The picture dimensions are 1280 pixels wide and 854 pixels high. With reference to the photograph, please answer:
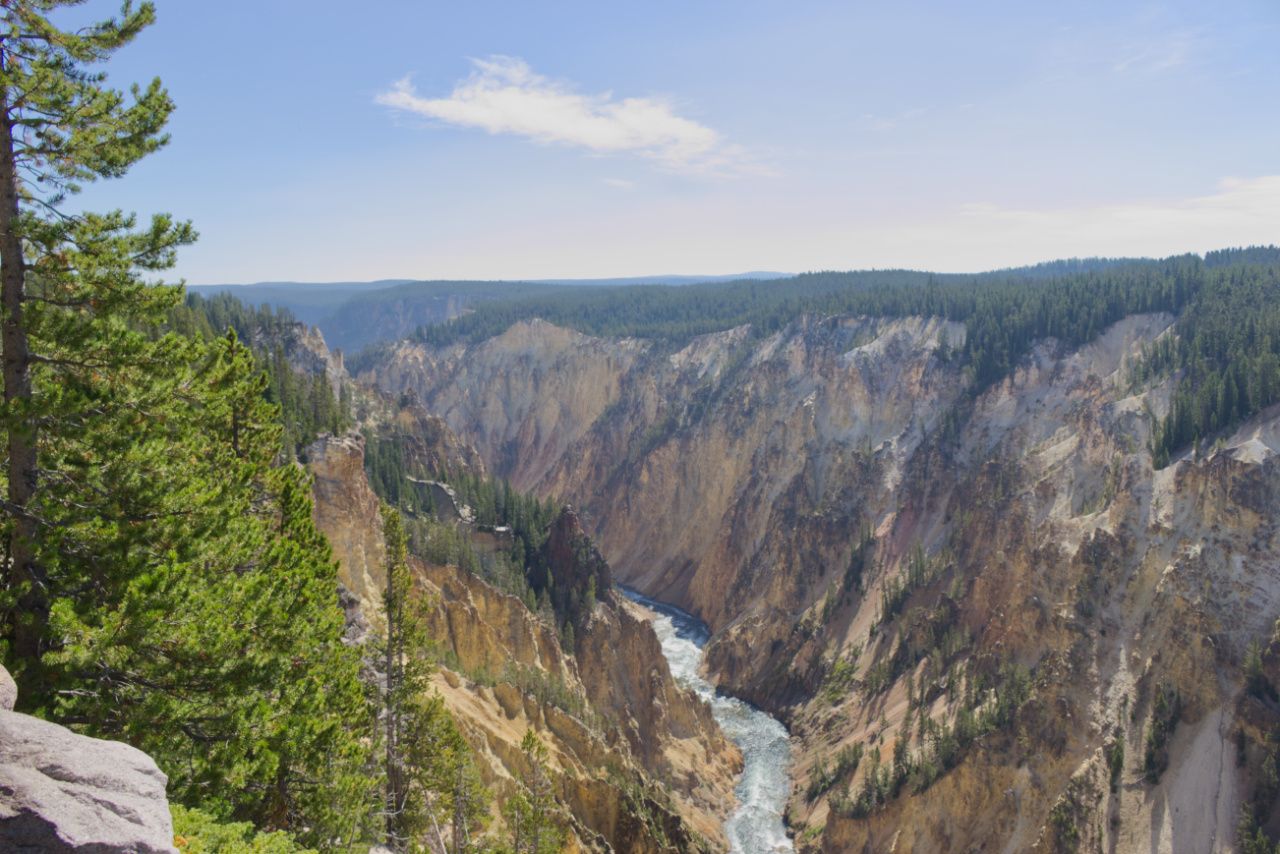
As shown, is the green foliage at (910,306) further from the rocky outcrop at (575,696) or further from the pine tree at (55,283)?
the pine tree at (55,283)

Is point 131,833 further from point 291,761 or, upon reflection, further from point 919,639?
point 919,639

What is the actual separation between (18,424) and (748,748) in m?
63.6

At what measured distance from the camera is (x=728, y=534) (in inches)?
3971

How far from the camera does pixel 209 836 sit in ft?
39.3

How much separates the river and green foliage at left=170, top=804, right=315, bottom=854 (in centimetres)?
4475

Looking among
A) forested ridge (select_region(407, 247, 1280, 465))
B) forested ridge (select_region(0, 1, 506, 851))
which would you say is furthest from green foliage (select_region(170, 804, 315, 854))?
forested ridge (select_region(407, 247, 1280, 465))

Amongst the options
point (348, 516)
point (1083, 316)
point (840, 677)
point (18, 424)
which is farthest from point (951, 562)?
point (18, 424)

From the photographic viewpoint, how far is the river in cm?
5466

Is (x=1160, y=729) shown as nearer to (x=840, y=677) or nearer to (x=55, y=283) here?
(x=840, y=677)

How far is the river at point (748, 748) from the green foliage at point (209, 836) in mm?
44751

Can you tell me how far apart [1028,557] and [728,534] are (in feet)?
142

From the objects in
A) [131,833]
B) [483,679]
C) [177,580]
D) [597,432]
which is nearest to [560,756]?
[483,679]

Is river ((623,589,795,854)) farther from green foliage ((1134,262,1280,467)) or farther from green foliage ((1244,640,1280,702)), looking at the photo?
green foliage ((1134,262,1280,467))

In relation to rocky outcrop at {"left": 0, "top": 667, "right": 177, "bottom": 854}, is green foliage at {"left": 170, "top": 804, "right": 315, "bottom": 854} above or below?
below
